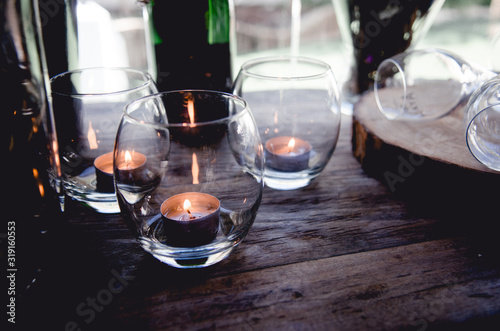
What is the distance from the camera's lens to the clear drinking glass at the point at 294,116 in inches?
23.1

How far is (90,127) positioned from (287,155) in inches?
11.0

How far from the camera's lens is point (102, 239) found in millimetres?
502

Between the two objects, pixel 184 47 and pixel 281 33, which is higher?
pixel 184 47

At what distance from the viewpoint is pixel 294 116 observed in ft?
2.18

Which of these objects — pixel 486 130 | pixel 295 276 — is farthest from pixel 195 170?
pixel 486 130

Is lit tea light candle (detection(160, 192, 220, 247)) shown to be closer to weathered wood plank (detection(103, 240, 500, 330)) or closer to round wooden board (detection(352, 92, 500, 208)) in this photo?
weathered wood plank (detection(103, 240, 500, 330))

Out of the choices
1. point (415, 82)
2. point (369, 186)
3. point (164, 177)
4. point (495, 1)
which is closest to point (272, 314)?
point (164, 177)

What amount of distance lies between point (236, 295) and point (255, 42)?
2.68 metres

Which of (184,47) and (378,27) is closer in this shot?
(184,47)

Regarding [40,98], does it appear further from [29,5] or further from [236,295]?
[236,295]

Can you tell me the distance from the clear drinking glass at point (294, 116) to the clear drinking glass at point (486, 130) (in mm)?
179

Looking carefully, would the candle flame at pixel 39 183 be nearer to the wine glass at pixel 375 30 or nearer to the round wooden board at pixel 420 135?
the round wooden board at pixel 420 135

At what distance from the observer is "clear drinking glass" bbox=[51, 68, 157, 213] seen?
1.67 ft

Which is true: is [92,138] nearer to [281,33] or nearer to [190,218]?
[190,218]
